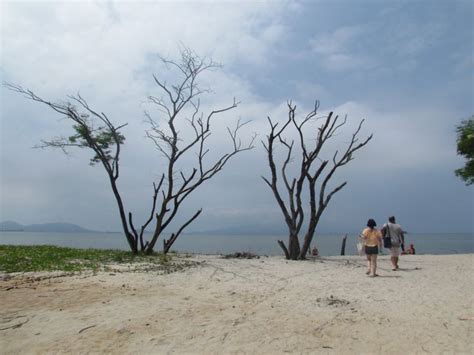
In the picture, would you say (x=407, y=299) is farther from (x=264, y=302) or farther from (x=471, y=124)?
(x=471, y=124)

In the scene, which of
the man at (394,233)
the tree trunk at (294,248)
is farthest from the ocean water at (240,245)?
the man at (394,233)

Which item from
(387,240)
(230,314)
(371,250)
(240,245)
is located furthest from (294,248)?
(240,245)

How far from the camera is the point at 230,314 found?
7.42 meters

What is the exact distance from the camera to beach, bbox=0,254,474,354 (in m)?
5.95

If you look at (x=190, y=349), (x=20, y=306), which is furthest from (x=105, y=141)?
(x=190, y=349)

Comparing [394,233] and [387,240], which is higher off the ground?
[394,233]

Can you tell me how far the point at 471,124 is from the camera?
23.7 metres

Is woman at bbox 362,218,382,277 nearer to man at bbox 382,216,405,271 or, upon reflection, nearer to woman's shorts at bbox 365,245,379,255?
woman's shorts at bbox 365,245,379,255

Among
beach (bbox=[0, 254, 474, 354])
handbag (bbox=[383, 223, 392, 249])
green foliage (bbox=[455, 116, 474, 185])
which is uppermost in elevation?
green foliage (bbox=[455, 116, 474, 185])

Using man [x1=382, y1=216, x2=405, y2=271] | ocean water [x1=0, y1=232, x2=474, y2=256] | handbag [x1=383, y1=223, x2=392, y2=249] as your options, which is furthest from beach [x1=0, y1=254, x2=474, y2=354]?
ocean water [x1=0, y1=232, x2=474, y2=256]

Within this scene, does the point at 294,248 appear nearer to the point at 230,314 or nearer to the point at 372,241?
the point at 372,241

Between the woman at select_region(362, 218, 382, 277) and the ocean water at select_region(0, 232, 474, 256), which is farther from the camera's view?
the ocean water at select_region(0, 232, 474, 256)

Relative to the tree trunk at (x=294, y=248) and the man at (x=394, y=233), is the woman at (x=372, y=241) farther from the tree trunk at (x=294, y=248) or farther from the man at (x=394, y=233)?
the tree trunk at (x=294, y=248)

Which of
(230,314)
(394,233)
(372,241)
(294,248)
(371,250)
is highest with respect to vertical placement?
(394,233)
